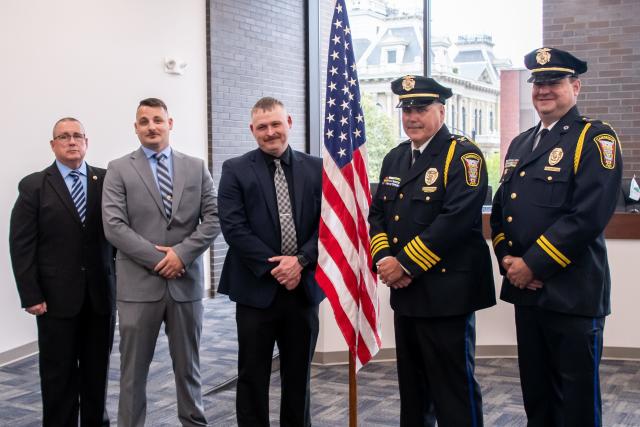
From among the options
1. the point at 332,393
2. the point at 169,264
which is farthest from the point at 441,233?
the point at 332,393

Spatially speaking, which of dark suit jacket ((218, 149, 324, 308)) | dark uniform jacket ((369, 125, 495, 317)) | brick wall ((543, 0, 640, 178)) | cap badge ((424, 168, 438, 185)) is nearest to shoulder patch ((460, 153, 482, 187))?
dark uniform jacket ((369, 125, 495, 317))

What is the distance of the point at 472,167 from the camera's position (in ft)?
9.19

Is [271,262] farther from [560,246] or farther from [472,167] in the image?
[560,246]

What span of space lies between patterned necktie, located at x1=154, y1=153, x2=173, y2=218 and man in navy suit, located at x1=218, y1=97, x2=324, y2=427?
0.24 metres

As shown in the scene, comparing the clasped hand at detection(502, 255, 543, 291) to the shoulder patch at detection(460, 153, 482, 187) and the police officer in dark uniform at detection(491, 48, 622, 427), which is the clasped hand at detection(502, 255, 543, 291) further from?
the shoulder patch at detection(460, 153, 482, 187)

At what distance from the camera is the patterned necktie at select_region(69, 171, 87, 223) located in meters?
3.23

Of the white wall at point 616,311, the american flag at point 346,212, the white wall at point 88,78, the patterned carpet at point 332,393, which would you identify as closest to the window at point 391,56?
the white wall at point 88,78

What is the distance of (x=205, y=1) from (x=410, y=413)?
575 cm

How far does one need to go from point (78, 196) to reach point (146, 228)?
1.18 ft

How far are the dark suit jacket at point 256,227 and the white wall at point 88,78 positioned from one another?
2.79 m

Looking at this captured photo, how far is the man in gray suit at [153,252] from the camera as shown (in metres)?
3.12

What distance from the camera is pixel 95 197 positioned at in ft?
10.8

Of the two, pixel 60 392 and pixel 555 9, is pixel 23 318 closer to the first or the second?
pixel 60 392

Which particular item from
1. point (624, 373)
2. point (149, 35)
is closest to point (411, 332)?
point (624, 373)
